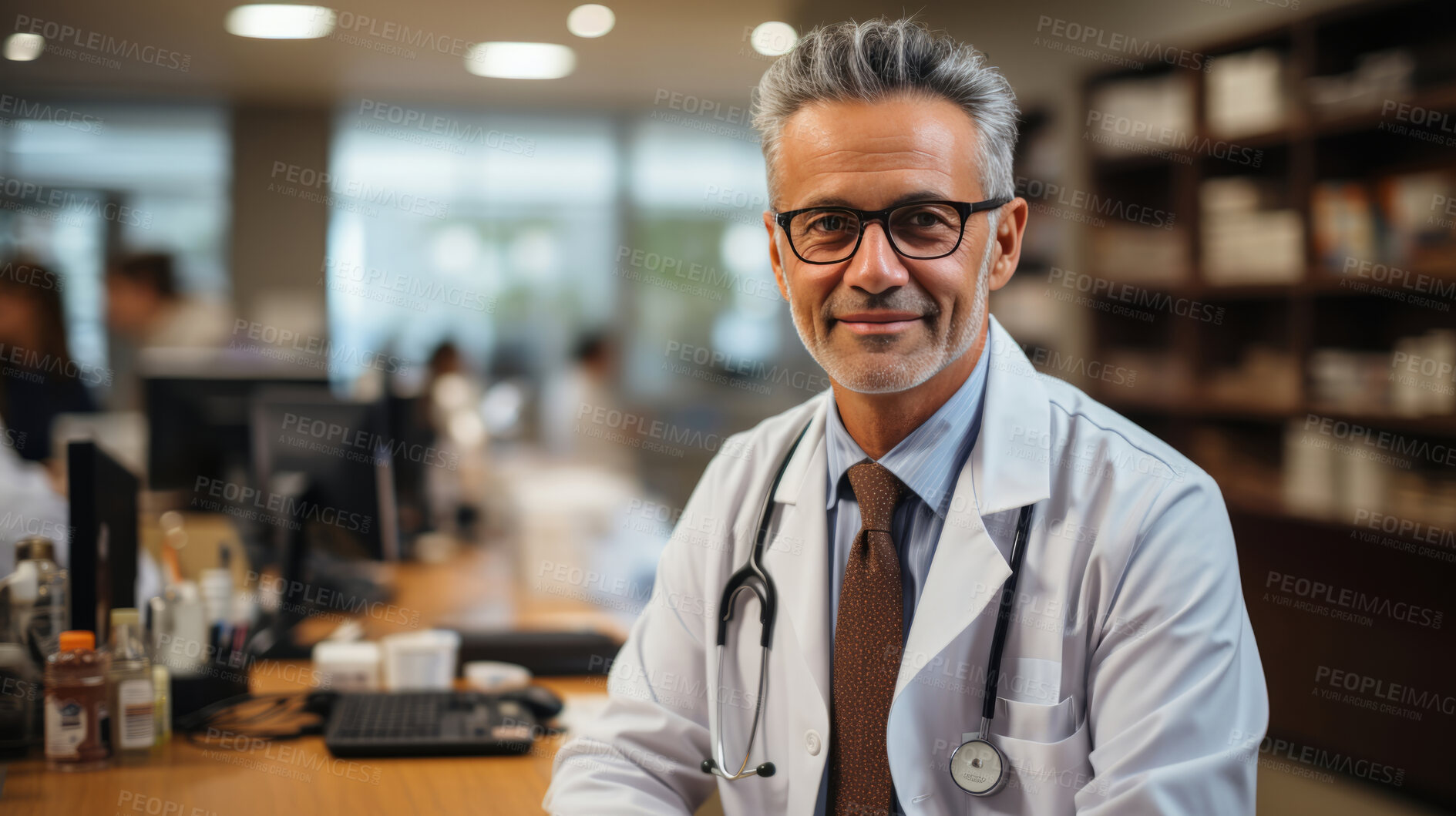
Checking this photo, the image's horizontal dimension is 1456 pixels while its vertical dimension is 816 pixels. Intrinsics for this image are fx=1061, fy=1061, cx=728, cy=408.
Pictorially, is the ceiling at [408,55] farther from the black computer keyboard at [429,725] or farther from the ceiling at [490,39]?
the black computer keyboard at [429,725]

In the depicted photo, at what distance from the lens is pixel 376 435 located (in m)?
2.65

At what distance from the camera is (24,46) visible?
7.02 meters

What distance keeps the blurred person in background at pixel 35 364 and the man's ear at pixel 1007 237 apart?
3418 millimetres

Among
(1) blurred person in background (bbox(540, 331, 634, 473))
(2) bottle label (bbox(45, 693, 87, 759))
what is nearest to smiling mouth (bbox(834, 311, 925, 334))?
(2) bottle label (bbox(45, 693, 87, 759))

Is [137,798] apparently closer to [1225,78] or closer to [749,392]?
[1225,78]

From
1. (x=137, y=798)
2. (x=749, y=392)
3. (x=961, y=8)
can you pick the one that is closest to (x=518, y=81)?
(x=749, y=392)

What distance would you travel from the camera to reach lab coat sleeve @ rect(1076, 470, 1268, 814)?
1.08 m

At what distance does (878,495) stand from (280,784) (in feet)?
3.20

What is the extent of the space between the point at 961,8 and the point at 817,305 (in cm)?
456

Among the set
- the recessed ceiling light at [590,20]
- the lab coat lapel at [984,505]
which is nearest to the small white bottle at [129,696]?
the lab coat lapel at [984,505]

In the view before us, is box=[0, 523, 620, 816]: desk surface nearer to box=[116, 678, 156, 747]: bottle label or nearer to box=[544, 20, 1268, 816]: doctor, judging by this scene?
box=[116, 678, 156, 747]: bottle label

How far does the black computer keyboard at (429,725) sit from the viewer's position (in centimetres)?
162

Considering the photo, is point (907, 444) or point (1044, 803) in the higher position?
point (907, 444)

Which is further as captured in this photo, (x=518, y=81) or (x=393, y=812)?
(x=518, y=81)
